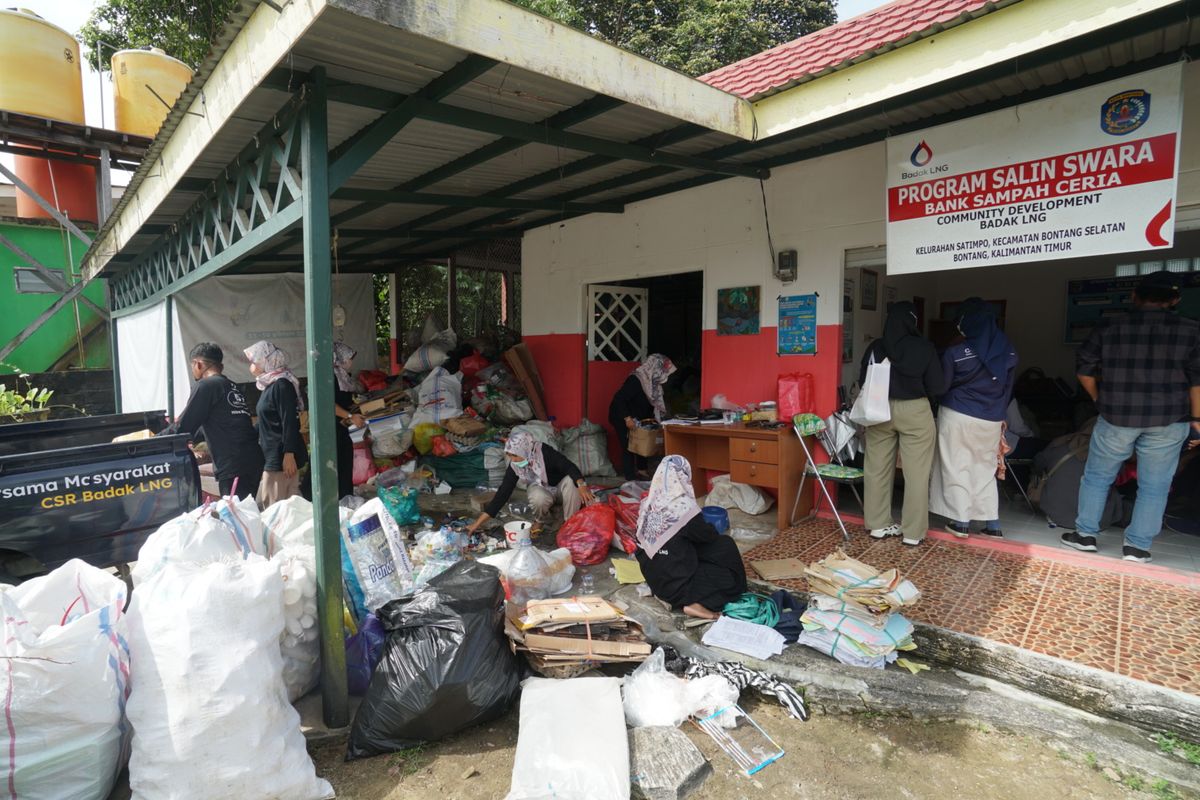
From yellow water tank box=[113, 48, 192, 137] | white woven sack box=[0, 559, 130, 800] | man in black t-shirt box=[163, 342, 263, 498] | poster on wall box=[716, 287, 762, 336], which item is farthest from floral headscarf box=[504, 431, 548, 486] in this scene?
yellow water tank box=[113, 48, 192, 137]

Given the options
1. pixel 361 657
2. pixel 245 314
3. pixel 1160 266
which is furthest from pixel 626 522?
pixel 1160 266

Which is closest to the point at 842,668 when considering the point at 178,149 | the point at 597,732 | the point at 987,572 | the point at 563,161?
the point at 597,732

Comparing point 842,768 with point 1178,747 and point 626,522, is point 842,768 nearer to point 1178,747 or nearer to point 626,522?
point 1178,747

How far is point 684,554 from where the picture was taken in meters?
3.77

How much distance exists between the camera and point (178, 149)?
4219 millimetres

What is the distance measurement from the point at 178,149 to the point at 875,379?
541 centimetres

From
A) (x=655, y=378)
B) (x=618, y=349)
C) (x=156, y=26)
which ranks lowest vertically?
(x=655, y=378)

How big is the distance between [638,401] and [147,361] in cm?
680

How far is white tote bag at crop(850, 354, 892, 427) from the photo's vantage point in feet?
15.2

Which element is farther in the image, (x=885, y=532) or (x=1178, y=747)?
(x=885, y=532)

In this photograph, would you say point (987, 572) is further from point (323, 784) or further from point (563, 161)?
point (563, 161)

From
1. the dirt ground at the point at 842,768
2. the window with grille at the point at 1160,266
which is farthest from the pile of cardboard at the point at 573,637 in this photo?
the window with grille at the point at 1160,266

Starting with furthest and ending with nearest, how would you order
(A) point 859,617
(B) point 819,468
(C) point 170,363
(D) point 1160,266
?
(C) point 170,363 → (D) point 1160,266 → (B) point 819,468 → (A) point 859,617

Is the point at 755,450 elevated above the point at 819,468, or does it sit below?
above
